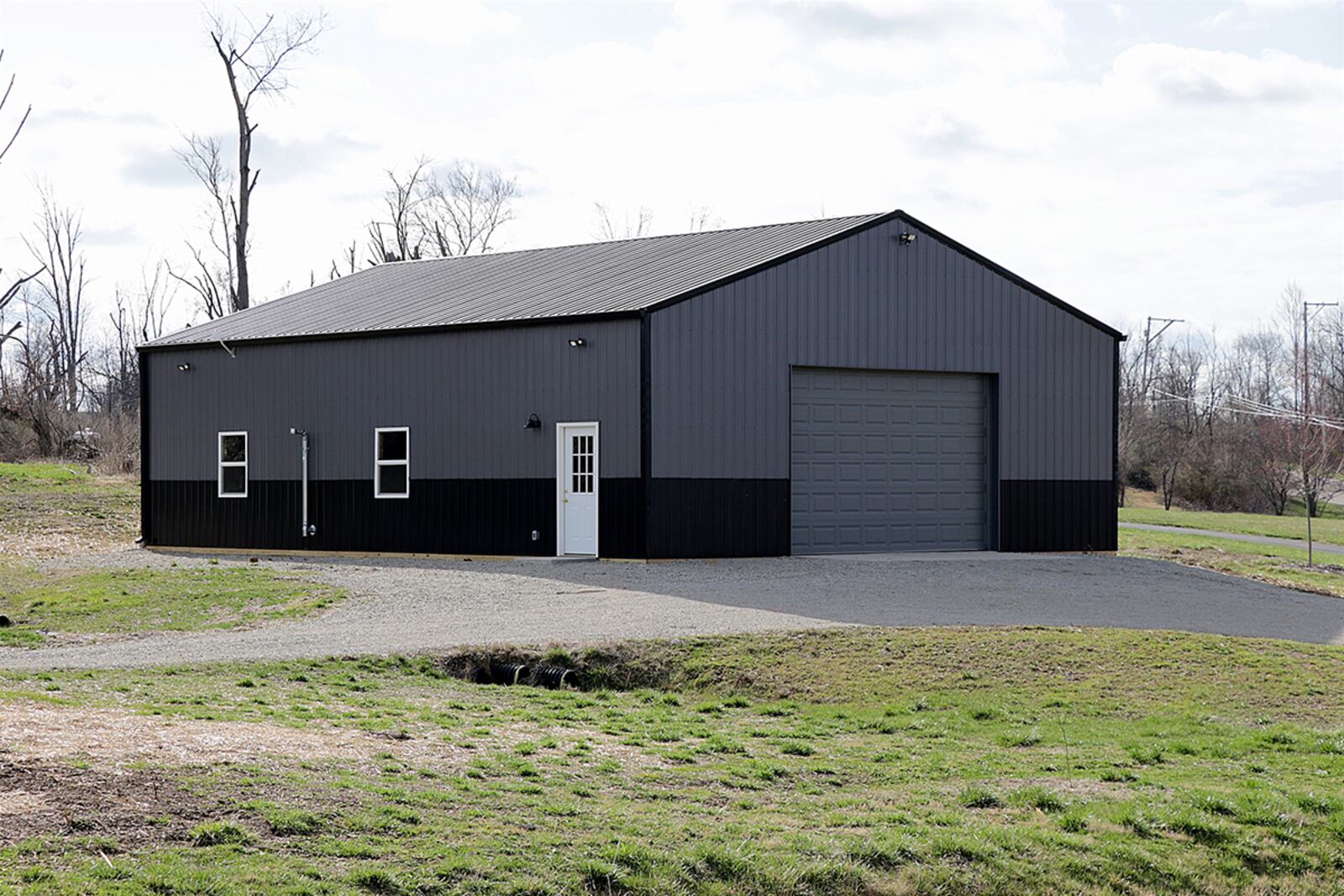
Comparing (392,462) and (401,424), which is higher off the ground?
(401,424)

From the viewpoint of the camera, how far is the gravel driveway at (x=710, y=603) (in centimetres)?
1423

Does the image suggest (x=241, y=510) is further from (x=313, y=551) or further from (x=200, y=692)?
(x=200, y=692)

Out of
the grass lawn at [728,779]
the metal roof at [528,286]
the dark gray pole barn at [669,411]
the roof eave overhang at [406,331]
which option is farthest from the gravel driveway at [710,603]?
the metal roof at [528,286]

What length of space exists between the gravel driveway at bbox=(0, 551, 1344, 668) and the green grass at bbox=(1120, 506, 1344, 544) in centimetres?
1412

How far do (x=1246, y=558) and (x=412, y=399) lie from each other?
14720 mm

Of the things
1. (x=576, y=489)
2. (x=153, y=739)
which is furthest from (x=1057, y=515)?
(x=153, y=739)

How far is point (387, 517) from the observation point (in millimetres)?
24453

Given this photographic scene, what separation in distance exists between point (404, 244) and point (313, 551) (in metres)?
32.1

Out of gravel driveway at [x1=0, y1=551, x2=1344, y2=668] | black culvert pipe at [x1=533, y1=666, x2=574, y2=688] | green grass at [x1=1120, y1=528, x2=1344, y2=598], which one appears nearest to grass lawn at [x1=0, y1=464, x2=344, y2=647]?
gravel driveway at [x1=0, y1=551, x2=1344, y2=668]

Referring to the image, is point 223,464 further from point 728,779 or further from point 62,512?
point 728,779

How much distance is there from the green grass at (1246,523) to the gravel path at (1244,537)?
0.26 meters

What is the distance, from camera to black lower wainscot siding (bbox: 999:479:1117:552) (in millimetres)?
25141

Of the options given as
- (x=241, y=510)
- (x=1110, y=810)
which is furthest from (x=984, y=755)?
(x=241, y=510)

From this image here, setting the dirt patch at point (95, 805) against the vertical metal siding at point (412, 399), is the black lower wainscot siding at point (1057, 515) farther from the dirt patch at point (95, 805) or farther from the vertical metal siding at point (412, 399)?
the dirt patch at point (95, 805)
